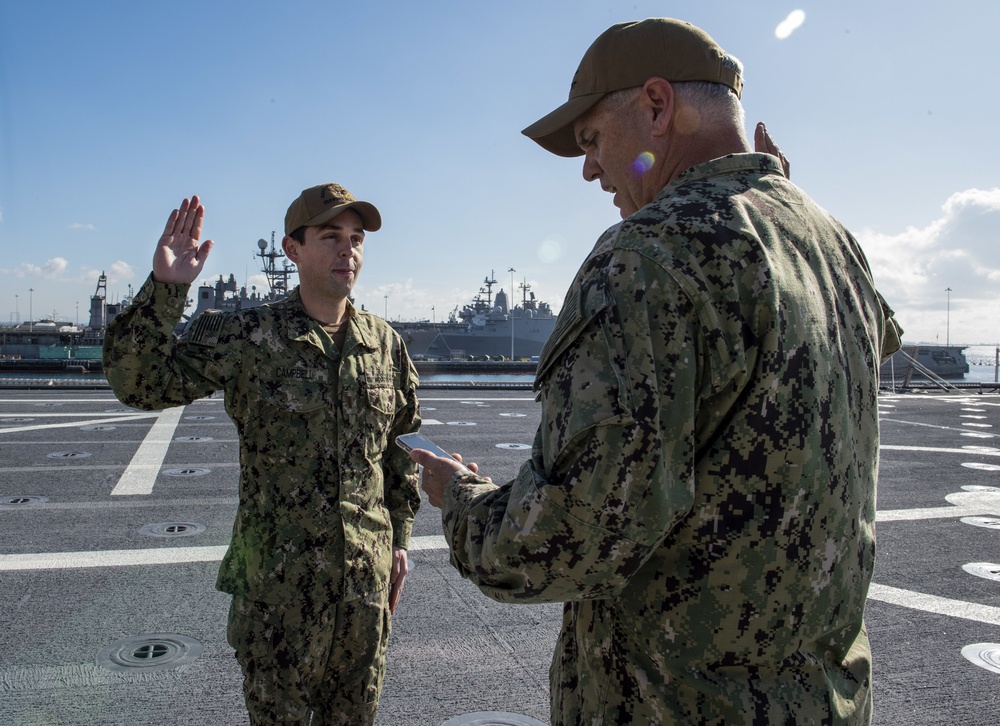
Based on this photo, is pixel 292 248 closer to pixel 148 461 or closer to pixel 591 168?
pixel 591 168

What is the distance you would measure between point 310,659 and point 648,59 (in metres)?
1.87

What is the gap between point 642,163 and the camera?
136cm

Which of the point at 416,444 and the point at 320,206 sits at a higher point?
the point at 320,206

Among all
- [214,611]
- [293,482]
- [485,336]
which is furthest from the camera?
[485,336]

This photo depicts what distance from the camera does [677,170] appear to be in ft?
4.43

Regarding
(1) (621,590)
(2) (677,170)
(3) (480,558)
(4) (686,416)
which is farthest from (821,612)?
(2) (677,170)

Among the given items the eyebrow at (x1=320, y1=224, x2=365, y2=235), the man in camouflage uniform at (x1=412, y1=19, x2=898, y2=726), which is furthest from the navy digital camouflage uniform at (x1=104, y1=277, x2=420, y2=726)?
the man in camouflage uniform at (x1=412, y1=19, x2=898, y2=726)

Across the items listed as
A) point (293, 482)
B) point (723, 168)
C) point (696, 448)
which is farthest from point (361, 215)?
point (696, 448)

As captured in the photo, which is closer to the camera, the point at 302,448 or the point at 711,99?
the point at 711,99

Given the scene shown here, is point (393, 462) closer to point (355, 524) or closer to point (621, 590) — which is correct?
point (355, 524)

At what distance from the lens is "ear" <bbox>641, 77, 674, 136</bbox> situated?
1295 millimetres

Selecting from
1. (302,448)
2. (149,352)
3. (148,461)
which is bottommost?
(148,461)

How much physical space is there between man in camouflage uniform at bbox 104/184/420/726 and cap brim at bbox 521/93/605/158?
116 cm

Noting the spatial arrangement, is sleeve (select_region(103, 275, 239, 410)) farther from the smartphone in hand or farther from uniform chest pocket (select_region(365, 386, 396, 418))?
the smartphone in hand
